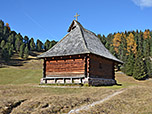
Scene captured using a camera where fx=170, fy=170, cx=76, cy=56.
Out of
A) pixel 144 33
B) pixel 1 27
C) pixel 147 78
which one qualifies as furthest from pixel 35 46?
pixel 147 78

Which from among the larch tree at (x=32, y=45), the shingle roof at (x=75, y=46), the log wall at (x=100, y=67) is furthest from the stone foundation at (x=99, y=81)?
the larch tree at (x=32, y=45)

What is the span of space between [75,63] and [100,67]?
395 cm

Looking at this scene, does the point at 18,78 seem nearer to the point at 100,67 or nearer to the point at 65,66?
the point at 65,66

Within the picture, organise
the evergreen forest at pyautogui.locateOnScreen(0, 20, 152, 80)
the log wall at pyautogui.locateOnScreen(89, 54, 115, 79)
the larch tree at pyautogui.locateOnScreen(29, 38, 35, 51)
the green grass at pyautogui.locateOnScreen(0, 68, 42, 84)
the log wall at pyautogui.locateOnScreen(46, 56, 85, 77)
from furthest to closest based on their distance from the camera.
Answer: the larch tree at pyautogui.locateOnScreen(29, 38, 35, 51) < the evergreen forest at pyautogui.locateOnScreen(0, 20, 152, 80) < the green grass at pyautogui.locateOnScreen(0, 68, 42, 84) < the log wall at pyautogui.locateOnScreen(89, 54, 115, 79) < the log wall at pyautogui.locateOnScreen(46, 56, 85, 77)

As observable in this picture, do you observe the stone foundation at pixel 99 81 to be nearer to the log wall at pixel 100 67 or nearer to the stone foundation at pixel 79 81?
the stone foundation at pixel 79 81

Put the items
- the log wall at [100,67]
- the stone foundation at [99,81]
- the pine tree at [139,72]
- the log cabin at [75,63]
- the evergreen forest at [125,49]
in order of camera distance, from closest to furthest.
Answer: the stone foundation at [99,81] → the log cabin at [75,63] → the log wall at [100,67] → the pine tree at [139,72] → the evergreen forest at [125,49]

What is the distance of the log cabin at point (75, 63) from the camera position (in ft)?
62.5

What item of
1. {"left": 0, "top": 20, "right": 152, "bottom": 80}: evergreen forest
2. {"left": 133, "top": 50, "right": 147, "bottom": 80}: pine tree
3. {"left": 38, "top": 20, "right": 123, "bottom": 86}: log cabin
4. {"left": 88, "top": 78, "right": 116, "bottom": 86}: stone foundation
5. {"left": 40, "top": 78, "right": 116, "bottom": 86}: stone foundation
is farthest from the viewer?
{"left": 0, "top": 20, "right": 152, "bottom": 80}: evergreen forest

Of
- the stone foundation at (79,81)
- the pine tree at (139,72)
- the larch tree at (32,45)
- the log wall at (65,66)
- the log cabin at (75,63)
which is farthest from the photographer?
the larch tree at (32,45)

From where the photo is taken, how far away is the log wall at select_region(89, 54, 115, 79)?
1984 centimetres

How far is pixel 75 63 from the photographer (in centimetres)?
1981

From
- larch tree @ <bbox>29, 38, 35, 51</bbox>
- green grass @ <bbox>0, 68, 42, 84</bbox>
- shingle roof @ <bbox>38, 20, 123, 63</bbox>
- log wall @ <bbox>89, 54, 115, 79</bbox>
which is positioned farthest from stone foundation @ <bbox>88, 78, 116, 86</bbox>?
larch tree @ <bbox>29, 38, 35, 51</bbox>

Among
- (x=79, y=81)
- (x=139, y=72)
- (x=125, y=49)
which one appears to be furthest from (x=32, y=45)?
Result: (x=79, y=81)

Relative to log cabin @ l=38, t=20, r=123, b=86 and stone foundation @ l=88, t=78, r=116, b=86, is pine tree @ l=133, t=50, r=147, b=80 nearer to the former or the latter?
stone foundation @ l=88, t=78, r=116, b=86
